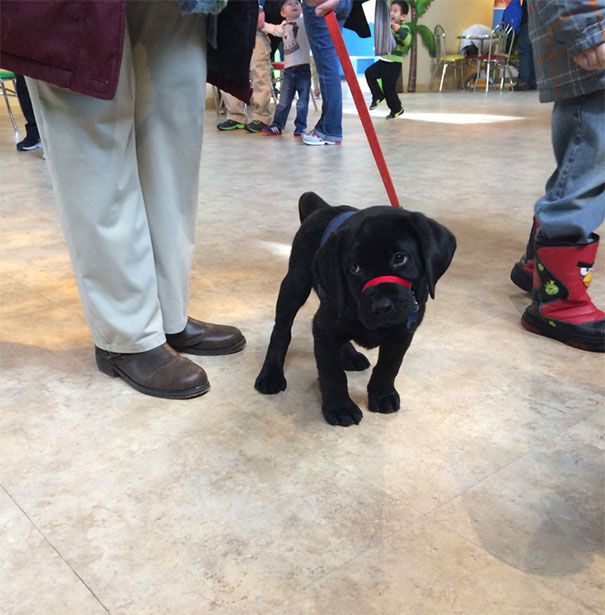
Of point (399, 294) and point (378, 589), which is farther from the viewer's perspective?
point (399, 294)

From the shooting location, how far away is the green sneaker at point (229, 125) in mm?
6125

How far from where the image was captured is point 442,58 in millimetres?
11648

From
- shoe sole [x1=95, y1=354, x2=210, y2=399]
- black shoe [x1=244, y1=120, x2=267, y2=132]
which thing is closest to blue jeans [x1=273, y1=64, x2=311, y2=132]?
black shoe [x1=244, y1=120, x2=267, y2=132]

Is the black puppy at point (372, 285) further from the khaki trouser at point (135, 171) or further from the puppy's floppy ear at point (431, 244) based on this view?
the khaki trouser at point (135, 171)

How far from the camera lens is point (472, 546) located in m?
1.00

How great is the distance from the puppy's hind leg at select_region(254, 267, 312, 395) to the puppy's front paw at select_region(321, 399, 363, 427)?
177 millimetres

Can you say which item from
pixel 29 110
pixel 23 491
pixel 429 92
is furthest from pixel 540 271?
pixel 429 92

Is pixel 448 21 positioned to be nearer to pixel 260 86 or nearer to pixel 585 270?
pixel 260 86

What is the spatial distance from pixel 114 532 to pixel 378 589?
16.0 inches

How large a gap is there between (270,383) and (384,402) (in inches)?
10.2

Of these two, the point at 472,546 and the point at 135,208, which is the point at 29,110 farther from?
the point at 472,546

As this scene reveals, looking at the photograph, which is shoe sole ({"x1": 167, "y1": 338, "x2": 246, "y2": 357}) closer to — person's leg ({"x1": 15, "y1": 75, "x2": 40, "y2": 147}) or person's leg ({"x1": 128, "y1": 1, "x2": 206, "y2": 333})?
person's leg ({"x1": 128, "y1": 1, "x2": 206, "y2": 333})

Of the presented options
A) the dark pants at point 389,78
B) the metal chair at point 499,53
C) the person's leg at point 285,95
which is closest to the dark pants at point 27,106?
the person's leg at point 285,95

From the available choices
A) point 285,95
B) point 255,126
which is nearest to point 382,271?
point 285,95
